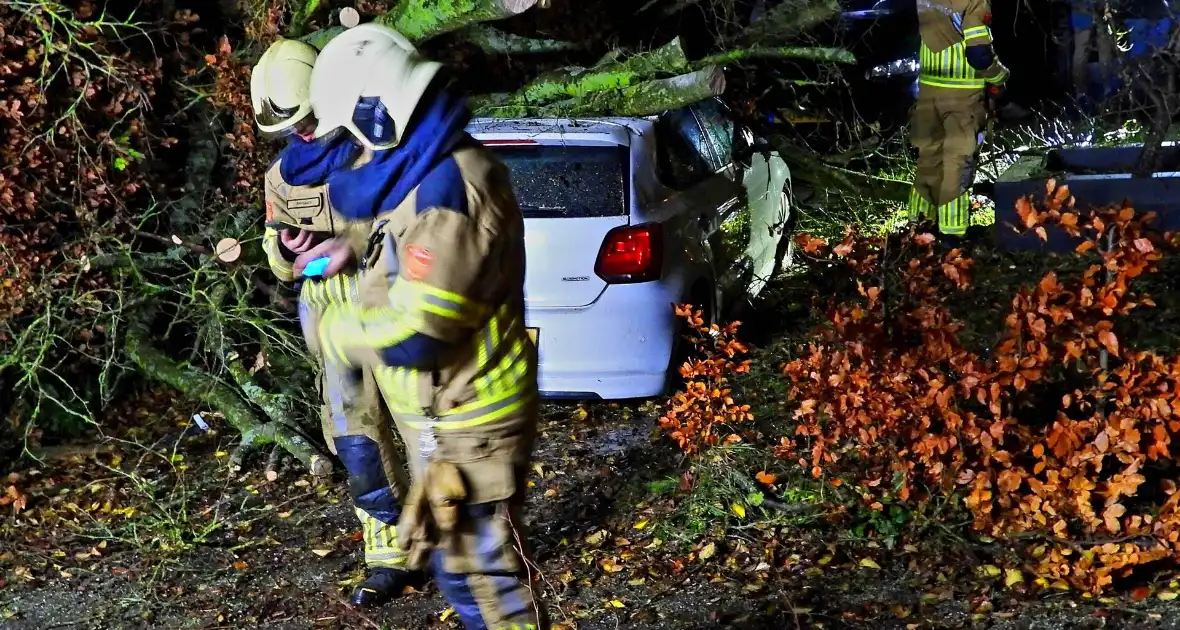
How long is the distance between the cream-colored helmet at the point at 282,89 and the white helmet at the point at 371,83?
51cm

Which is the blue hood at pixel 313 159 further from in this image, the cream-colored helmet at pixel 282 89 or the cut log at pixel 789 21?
the cut log at pixel 789 21

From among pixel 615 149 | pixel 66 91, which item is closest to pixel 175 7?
pixel 66 91

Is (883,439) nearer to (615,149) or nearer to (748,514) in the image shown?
(748,514)

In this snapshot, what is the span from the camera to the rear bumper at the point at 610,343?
18.7ft

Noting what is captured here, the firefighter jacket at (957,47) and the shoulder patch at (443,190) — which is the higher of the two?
the shoulder patch at (443,190)

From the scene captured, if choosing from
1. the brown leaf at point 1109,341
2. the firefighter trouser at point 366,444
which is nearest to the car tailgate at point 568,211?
the firefighter trouser at point 366,444

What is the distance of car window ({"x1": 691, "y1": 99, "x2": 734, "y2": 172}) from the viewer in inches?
264

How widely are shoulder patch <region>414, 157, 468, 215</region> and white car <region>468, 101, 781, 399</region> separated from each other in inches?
118

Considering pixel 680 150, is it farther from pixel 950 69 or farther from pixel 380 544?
pixel 380 544

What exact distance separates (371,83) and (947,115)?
Result: 18.4 ft

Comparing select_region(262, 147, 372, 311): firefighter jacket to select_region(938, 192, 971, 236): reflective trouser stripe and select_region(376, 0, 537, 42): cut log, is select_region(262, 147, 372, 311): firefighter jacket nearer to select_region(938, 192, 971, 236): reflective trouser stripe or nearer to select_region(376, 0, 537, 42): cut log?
select_region(376, 0, 537, 42): cut log

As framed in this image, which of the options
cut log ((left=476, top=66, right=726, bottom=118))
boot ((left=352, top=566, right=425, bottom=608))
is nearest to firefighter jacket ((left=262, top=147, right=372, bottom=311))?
boot ((left=352, top=566, right=425, bottom=608))

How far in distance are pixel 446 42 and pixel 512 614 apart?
522 cm

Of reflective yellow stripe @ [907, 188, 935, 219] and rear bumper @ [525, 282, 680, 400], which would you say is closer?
rear bumper @ [525, 282, 680, 400]
